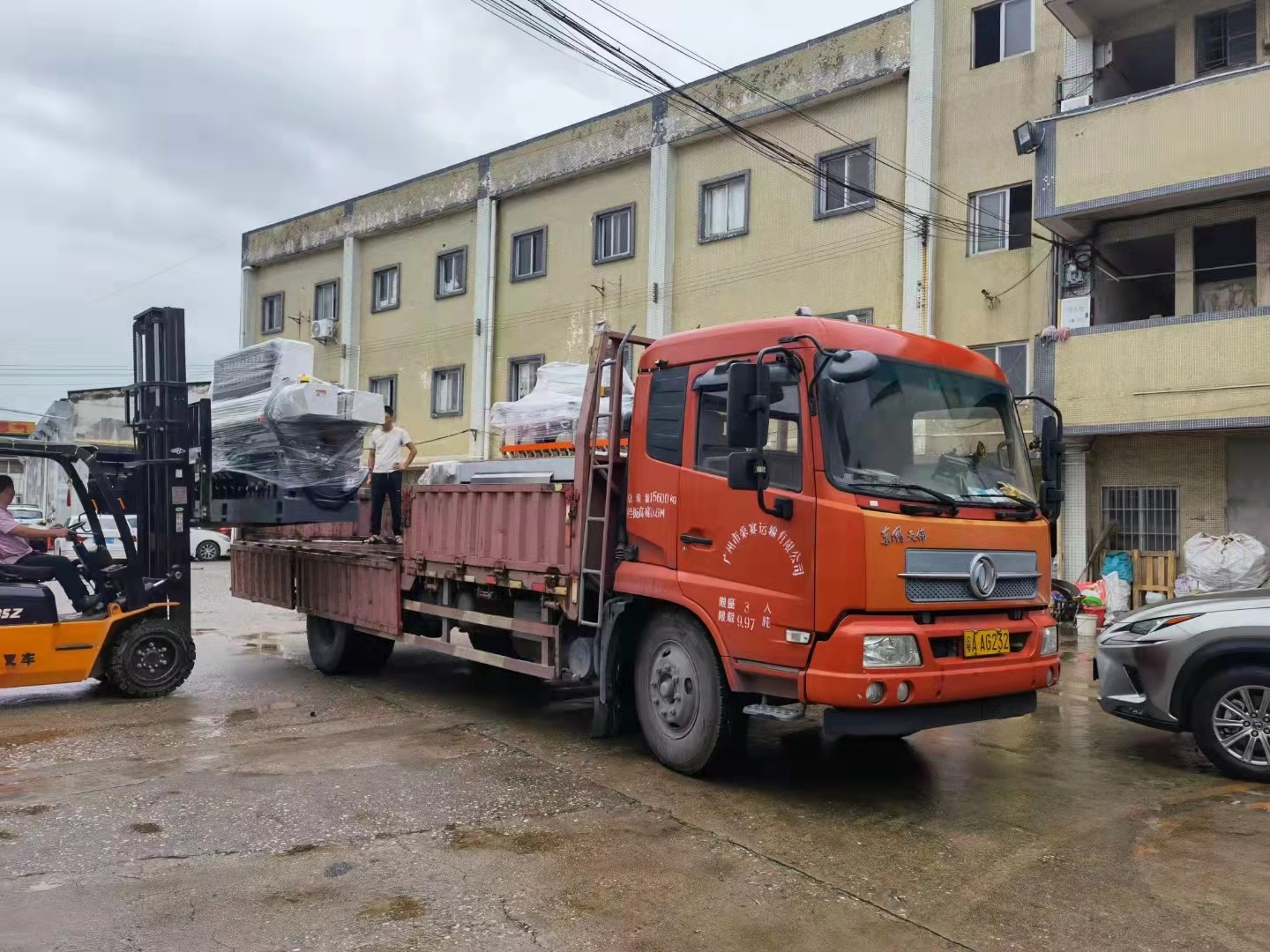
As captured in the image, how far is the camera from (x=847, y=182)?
17500 millimetres

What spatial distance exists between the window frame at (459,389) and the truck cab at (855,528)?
18.9 metres

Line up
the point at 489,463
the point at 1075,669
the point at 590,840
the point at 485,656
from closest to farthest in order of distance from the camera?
1. the point at 590,840
2. the point at 485,656
3. the point at 489,463
4. the point at 1075,669

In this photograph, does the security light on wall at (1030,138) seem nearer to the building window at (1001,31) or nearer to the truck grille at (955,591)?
the building window at (1001,31)

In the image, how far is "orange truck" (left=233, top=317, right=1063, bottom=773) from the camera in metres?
5.24

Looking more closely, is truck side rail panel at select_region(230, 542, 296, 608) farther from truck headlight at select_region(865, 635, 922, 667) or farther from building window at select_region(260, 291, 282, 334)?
building window at select_region(260, 291, 282, 334)

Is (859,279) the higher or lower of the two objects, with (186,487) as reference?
higher

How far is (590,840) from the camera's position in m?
4.96

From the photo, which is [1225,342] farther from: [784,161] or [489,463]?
[489,463]

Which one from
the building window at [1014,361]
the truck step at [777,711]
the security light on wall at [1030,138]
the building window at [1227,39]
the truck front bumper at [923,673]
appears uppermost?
the building window at [1227,39]

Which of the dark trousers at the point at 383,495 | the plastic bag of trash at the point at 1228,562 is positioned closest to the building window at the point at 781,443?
the dark trousers at the point at 383,495

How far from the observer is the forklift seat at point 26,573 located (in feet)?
26.2

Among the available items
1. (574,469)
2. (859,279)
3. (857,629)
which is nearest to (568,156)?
(859,279)

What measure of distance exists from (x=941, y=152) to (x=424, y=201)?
46.1 ft

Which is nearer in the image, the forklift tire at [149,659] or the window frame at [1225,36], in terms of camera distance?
the forklift tire at [149,659]
